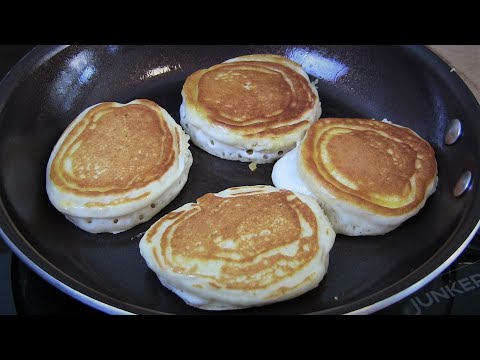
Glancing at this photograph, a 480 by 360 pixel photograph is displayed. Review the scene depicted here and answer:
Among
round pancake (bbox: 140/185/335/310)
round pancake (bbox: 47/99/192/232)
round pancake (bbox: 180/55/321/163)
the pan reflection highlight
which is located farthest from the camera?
the pan reflection highlight

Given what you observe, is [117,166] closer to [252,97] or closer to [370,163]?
[252,97]

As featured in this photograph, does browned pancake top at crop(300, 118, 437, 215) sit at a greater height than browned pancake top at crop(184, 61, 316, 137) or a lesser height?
lesser

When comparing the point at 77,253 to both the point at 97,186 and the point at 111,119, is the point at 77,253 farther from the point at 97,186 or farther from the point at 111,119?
the point at 111,119

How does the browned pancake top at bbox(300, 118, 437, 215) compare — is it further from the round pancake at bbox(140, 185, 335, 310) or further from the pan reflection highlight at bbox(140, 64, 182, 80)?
the pan reflection highlight at bbox(140, 64, 182, 80)

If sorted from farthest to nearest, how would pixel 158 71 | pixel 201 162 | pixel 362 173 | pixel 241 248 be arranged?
pixel 158 71, pixel 201 162, pixel 362 173, pixel 241 248

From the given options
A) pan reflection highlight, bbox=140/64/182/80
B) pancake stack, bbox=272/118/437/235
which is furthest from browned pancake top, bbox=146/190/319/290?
pan reflection highlight, bbox=140/64/182/80

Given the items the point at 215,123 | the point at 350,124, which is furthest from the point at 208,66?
the point at 350,124

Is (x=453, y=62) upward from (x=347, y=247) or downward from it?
upward

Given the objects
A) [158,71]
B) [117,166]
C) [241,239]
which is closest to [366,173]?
[241,239]
